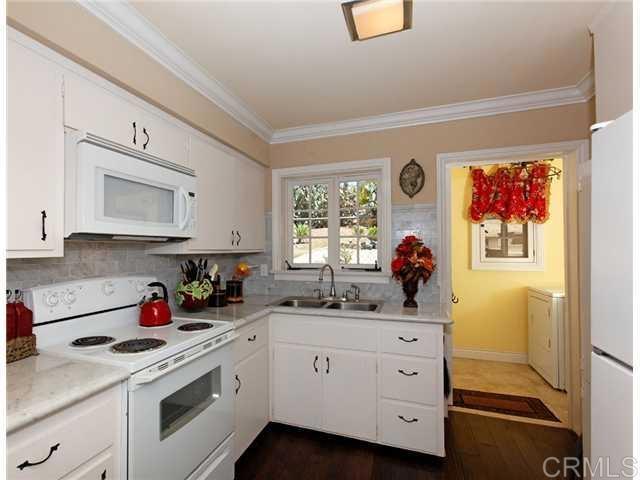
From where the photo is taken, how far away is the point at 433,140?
2.51 m

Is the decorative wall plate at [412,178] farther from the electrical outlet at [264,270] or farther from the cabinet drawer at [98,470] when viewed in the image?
the cabinet drawer at [98,470]

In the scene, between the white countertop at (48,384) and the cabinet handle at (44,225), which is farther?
the cabinet handle at (44,225)

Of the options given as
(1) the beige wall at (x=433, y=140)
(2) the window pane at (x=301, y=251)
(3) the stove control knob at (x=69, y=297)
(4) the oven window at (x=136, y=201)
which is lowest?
(3) the stove control knob at (x=69, y=297)

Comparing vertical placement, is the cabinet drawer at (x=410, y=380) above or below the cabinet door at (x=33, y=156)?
below

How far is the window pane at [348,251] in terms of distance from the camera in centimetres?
285

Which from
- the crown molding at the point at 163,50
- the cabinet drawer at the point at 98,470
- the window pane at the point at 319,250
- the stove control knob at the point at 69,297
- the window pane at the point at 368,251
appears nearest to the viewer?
the cabinet drawer at the point at 98,470

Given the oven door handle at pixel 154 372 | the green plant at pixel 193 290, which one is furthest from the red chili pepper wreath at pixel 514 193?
the oven door handle at pixel 154 372

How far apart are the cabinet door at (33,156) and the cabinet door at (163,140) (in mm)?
427

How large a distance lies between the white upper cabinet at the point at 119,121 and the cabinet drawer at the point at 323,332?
4.32 feet

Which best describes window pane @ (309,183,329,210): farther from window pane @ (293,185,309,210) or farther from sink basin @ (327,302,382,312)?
sink basin @ (327,302,382,312)

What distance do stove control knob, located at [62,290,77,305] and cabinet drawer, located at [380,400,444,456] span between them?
1920 millimetres

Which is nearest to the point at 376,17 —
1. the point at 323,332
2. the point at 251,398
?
the point at 323,332

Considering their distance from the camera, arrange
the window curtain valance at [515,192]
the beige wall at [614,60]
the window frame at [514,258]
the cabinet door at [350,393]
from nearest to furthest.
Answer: the beige wall at [614,60] → the cabinet door at [350,393] → the window curtain valance at [515,192] → the window frame at [514,258]

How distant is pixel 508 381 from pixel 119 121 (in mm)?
3897
